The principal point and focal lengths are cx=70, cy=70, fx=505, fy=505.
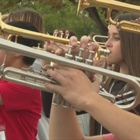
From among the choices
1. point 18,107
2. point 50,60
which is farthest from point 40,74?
point 18,107

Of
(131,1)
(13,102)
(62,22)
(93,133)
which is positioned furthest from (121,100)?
(62,22)

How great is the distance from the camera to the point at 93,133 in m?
3.07

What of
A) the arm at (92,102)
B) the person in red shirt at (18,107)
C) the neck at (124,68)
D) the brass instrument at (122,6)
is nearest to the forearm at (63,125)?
the arm at (92,102)

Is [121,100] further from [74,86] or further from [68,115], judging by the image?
[74,86]

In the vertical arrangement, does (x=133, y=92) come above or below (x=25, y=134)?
above

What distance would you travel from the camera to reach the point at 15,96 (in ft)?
10.4

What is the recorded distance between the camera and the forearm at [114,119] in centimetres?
183

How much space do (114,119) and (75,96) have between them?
17cm

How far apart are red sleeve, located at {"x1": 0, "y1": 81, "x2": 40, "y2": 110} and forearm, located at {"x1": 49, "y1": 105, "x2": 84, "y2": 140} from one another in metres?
0.90

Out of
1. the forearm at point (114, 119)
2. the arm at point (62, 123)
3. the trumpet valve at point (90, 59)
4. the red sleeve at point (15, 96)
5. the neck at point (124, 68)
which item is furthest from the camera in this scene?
the red sleeve at point (15, 96)

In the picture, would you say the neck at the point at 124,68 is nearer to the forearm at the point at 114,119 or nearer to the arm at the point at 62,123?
the arm at the point at 62,123

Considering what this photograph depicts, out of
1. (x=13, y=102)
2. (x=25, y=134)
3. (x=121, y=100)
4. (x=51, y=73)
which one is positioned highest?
(x=51, y=73)

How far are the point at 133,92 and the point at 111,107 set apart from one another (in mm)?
295

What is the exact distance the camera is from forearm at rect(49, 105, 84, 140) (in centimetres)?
219
